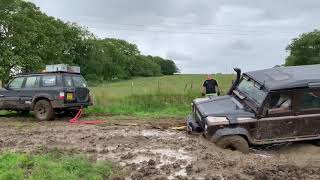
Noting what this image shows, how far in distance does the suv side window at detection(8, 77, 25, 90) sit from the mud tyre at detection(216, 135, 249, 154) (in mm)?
10787

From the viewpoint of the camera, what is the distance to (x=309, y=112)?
39.8 ft

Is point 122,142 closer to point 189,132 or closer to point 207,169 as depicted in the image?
point 189,132

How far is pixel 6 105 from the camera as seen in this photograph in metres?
20.4

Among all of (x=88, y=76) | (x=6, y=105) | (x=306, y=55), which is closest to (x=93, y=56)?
(x=88, y=76)

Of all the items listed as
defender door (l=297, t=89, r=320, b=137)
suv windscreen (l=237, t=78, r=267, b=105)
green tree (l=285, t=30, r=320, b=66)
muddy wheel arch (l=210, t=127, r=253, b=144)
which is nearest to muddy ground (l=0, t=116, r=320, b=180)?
muddy wheel arch (l=210, t=127, r=253, b=144)

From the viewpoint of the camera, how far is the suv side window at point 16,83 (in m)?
20.4

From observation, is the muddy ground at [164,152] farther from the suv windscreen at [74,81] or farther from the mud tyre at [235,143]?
the suv windscreen at [74,81]

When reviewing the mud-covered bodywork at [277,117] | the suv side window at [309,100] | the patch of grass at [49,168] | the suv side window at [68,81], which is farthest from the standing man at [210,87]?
the patch of grass at [49,168]

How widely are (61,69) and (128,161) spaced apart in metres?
10.1

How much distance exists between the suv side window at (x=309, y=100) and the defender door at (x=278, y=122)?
0.23m

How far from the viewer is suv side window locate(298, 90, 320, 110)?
477 inches

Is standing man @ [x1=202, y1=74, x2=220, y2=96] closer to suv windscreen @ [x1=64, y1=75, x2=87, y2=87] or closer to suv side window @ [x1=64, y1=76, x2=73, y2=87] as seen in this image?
suv windscreen @ [x1=64, y1=75, x2=87, y2=87]

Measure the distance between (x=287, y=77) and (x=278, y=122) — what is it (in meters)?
1.14

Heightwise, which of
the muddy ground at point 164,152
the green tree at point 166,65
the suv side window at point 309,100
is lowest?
the muddy ground at point 164,152
